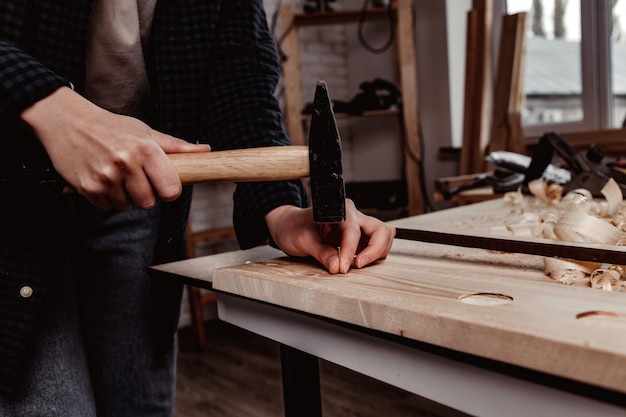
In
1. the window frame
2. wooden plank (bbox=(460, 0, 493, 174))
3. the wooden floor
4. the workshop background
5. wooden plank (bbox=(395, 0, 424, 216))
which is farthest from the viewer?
wooden plank (bbox=(395, 0, 424, 216))

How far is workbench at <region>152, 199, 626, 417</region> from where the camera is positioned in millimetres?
410

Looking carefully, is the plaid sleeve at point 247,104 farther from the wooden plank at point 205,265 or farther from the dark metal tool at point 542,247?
the dark metal tool at point 542,247

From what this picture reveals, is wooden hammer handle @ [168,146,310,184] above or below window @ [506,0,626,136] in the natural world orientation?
below

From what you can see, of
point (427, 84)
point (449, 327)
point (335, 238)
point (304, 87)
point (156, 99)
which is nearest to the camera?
point (449, 327)

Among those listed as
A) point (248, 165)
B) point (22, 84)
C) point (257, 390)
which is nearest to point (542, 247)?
point (248, 165)

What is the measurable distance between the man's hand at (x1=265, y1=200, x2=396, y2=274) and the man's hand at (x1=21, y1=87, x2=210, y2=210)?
0.64 ft

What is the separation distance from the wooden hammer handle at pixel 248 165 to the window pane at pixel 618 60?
2.71 metres

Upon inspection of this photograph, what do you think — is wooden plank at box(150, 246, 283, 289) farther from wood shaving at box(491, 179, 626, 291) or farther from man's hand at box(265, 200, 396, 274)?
wood shaving at box(491, 179, 626, 291)

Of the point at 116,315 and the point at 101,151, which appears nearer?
the point at 101,151

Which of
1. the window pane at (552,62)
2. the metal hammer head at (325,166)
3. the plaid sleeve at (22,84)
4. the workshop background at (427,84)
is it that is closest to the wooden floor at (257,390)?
the workshop background at (427,84)

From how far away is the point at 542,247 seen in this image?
2.22 ft

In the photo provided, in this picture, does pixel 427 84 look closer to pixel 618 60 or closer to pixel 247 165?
pixel 618 60

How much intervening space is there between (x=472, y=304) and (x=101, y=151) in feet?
1.42

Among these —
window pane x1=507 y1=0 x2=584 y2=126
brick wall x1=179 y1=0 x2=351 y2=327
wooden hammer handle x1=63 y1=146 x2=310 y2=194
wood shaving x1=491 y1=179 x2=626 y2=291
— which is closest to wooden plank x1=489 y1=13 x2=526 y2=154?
window pane x1=507 y1=0 x2=584 y2=126
